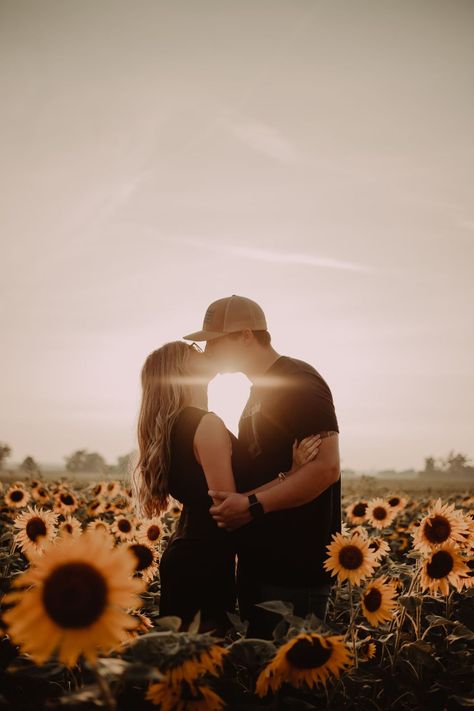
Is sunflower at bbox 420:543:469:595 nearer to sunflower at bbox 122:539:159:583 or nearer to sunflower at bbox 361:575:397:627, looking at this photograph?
sunflower at bbox 361:575:397:627

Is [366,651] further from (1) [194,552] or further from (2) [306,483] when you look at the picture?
(1) [194,552]

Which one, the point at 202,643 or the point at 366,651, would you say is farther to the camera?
the point at 366,651

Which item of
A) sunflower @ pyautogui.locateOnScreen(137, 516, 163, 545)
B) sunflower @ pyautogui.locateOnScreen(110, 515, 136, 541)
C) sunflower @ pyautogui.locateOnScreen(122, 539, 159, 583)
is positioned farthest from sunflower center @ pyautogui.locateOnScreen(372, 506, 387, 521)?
sunflower @ pyautogui.locateOnScreen(122, 539, 159, 583)

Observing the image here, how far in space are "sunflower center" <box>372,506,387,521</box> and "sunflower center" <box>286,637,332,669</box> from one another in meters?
5.80

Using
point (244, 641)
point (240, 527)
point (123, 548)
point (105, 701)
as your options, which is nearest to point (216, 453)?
point (240, 527)

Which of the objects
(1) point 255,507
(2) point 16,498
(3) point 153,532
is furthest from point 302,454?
(2) point 16,498

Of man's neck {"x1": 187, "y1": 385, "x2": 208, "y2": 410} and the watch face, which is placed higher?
man's neck {"x1": 187, "y1": 385, "x2": 208, "y2": 410}

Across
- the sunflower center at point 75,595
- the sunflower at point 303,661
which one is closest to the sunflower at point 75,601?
the sunflower center at point 75,595

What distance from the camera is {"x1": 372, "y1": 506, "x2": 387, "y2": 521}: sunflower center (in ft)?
25.4

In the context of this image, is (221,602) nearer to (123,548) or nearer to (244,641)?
(244,641)

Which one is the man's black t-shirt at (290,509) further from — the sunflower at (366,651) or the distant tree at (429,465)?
the distant tree at (429,465)

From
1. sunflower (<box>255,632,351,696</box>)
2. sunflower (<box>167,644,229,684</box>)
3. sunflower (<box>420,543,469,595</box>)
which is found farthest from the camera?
sunflower (<box>420,543,469,595</box>)

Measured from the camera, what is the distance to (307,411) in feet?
11.5

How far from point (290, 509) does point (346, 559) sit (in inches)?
18.2
